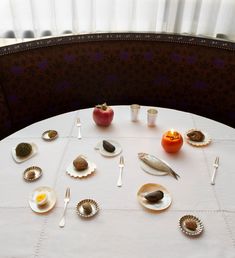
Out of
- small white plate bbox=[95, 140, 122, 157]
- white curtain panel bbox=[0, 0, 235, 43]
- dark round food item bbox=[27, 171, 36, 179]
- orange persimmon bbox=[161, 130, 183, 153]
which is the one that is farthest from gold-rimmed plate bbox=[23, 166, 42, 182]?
white curtain panel bbox=[0, 0, 235, 43]

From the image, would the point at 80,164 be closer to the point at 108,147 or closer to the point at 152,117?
the point at 108,147

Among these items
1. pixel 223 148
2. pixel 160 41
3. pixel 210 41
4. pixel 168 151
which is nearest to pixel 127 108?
pixel 168 151

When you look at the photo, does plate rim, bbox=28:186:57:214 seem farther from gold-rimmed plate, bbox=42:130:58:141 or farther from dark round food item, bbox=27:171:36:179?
gold-rimmed plate, bbox=42:130:58:141

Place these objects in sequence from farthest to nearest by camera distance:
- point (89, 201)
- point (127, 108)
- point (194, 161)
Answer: point (127, 108), point (194, 161), point (89, 201)

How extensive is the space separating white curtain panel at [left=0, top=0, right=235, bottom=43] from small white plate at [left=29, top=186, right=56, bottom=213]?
4.28 feet

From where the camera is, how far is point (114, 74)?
1741mm

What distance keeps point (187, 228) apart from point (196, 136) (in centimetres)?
42

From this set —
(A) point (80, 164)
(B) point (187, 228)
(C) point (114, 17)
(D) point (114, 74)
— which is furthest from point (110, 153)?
(C) point (114, 17)

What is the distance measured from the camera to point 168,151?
1.03m

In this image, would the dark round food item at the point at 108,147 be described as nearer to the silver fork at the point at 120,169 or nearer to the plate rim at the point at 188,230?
the silver fork at the point at 120,169

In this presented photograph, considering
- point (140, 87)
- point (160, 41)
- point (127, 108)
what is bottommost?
point (140, 87)

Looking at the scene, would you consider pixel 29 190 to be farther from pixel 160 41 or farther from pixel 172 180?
pixel 160 41

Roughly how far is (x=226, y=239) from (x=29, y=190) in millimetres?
596

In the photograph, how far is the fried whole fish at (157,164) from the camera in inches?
36.9
